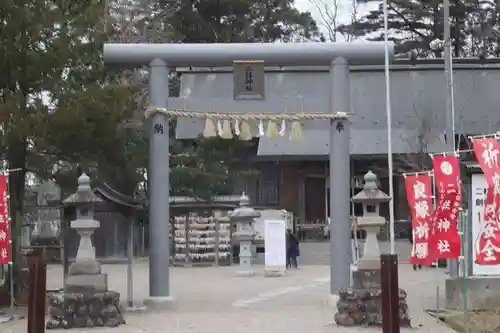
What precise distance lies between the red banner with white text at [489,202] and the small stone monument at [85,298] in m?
6.10

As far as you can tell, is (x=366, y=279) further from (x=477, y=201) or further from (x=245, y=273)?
(x=245, y=273)

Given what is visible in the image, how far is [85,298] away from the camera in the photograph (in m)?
12.8

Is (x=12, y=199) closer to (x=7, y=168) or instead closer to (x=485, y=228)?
(x=7, y=168)

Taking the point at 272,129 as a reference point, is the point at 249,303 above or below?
→ below

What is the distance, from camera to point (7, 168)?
51.9 feet

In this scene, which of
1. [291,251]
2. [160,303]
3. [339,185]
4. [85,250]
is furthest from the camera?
[291,251]

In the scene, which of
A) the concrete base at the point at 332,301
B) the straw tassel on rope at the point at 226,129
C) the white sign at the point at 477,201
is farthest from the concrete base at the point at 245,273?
the white sign at the point at 477,201

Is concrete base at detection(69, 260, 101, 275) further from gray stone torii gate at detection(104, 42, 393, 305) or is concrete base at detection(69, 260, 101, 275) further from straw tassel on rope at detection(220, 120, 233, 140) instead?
straw tassel on rope at detection(220, 120, 233, 140)

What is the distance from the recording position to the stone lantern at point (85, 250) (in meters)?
13.1

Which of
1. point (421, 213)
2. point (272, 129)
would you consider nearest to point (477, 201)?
point (421, 213)

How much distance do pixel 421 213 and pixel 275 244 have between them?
12.7m

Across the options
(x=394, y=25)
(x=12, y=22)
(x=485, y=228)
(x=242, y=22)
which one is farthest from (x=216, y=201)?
(x=485, y=228)

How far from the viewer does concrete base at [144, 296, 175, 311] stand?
1492 centimetres

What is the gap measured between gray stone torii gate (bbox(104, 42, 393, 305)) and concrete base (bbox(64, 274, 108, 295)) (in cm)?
216
